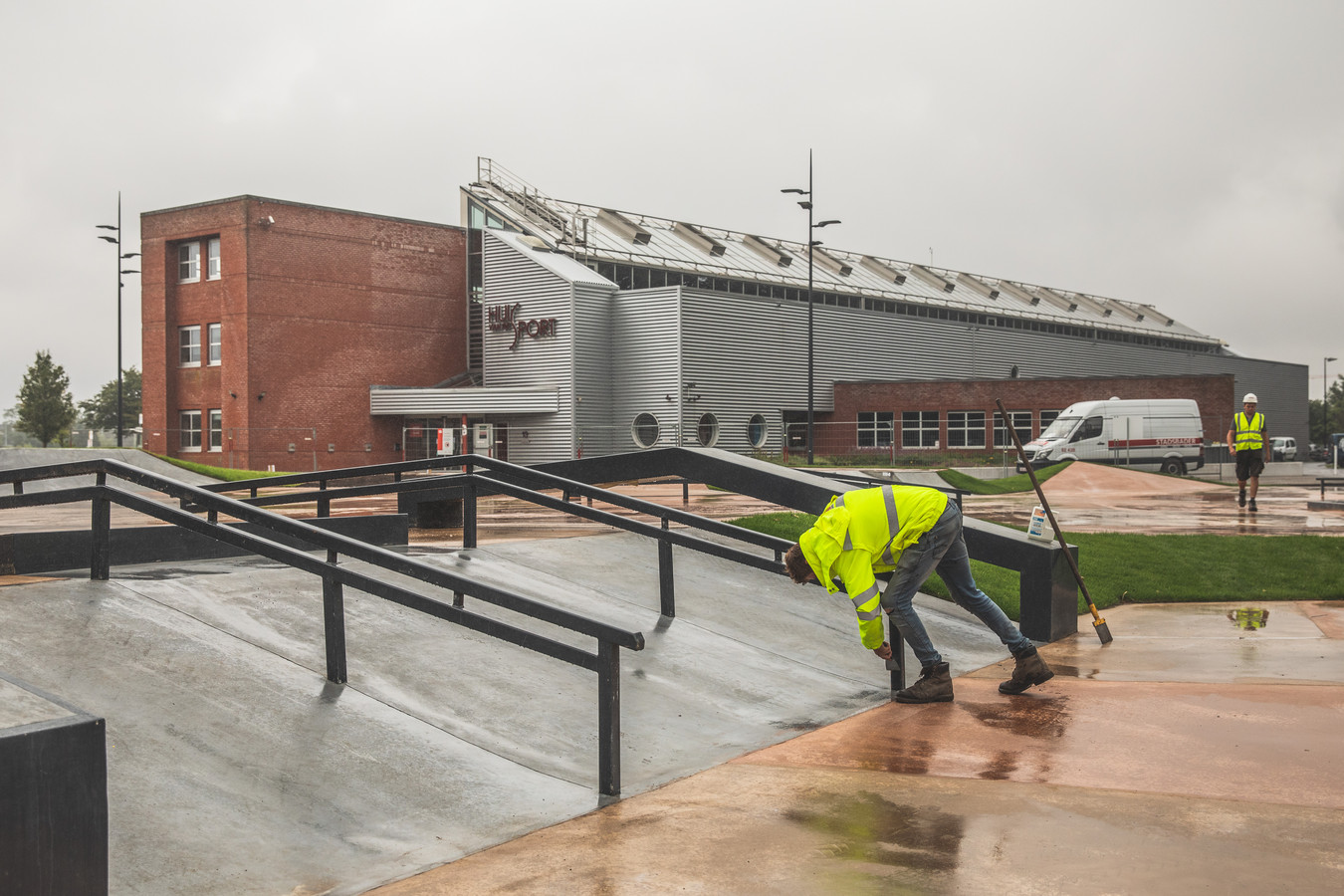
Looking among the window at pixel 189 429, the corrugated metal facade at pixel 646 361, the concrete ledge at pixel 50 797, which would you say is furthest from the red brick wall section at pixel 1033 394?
the concrete ledge at pixel 50 797

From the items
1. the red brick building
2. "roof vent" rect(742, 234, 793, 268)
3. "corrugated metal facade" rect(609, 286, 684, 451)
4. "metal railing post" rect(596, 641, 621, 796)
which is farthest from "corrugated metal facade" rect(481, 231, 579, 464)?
"metal railing post" rect(596, 641, 621, 796)

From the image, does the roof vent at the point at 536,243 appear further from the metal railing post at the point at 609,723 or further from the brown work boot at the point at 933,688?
the metal railing post at the point at 609,723

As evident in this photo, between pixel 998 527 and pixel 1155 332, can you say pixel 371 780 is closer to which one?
pixel 998 527

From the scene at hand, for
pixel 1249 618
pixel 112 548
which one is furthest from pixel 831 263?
pixel 112 548

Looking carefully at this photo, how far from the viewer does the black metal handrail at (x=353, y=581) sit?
5.04 metres

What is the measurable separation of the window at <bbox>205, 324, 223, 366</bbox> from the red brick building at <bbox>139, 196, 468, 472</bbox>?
2.5 inches

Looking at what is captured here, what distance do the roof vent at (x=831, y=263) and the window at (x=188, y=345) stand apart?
94.7 ft

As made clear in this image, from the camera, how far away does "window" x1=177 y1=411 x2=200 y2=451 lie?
153ft

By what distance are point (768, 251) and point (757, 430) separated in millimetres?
12800

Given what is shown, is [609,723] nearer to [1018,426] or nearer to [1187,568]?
[1187,568]

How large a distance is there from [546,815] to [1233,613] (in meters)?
7.60

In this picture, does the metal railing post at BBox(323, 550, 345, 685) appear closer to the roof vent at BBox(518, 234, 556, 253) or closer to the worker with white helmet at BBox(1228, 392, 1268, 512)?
the worker with white helmet at BBox(1228, 392, 1268, 512)

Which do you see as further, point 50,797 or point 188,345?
point 188,345

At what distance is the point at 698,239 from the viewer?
54781 millimetres
